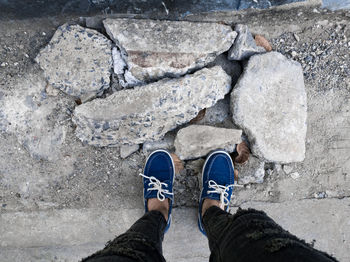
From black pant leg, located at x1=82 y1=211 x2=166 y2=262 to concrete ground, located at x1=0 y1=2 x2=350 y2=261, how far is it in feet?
1.35

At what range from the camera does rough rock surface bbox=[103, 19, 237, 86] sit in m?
1.56

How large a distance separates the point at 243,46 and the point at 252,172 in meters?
0.80

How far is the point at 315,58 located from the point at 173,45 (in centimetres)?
93

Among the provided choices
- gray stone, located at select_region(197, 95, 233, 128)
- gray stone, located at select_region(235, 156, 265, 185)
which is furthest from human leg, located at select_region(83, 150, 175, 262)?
gray stone, located at select_region(235, 156, 265, 185)

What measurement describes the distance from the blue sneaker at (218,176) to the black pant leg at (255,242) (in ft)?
1.17

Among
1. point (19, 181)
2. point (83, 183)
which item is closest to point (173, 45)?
point (83, 183)

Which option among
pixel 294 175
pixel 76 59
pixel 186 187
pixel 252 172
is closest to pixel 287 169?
pixel 294 175

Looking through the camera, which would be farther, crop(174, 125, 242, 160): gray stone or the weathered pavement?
the weathered pavement

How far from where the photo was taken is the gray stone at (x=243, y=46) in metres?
1.61

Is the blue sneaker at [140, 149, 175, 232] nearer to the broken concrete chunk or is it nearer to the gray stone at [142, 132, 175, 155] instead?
the gray stone at [142, 132, 175, 155]

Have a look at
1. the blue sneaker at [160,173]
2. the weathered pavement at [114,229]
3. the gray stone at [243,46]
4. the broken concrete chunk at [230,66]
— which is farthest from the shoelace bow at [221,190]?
the gray stone at [243,46]

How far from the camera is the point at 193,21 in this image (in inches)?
64.1

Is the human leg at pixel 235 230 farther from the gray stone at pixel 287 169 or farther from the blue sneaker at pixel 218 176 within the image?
the gray stone at pixel 287 169

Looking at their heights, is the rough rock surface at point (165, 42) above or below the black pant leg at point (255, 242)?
above
